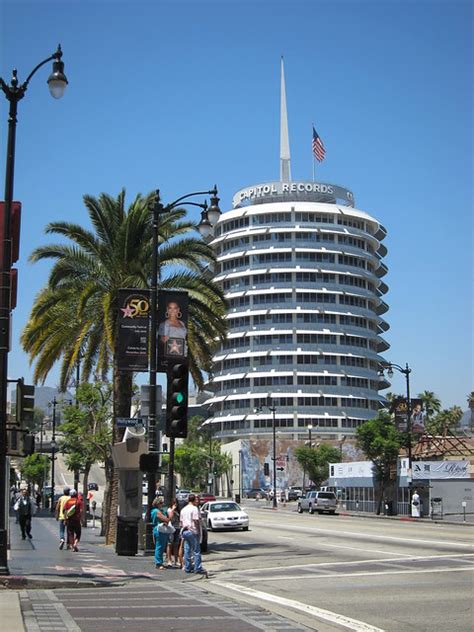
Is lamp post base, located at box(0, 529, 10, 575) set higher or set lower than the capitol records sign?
lower

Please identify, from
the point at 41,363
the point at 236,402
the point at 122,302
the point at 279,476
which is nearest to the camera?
the point at 122,302

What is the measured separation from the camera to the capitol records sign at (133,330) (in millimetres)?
23453

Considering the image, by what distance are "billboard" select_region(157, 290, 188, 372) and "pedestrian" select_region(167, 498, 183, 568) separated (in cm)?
374

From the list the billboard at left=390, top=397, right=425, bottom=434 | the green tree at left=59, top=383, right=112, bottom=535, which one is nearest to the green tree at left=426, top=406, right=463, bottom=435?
the billboard at left=390, top=397, right=425, bottom=434

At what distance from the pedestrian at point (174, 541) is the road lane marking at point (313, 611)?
407 cm

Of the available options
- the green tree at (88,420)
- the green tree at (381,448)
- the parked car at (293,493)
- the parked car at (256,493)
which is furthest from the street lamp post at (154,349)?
the parked car at (256,493)

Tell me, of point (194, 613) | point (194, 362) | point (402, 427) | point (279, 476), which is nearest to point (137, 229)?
point (194, 362)

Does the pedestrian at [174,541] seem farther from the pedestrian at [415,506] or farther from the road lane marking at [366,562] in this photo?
the pedestrian at [415,506]

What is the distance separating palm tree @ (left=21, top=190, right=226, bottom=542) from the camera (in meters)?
28.8

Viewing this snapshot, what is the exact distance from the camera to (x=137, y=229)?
2920 centimetres

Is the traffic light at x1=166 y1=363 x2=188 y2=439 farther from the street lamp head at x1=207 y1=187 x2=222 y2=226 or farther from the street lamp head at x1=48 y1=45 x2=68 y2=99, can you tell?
the street lamp head at x1=48 y1=45 x2=68 y2=99

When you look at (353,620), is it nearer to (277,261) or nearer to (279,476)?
(279,476)

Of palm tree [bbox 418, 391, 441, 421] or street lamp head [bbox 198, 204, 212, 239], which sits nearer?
street lamp head [bbox 198, 204, 212, 239]

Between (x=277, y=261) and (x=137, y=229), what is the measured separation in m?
102
